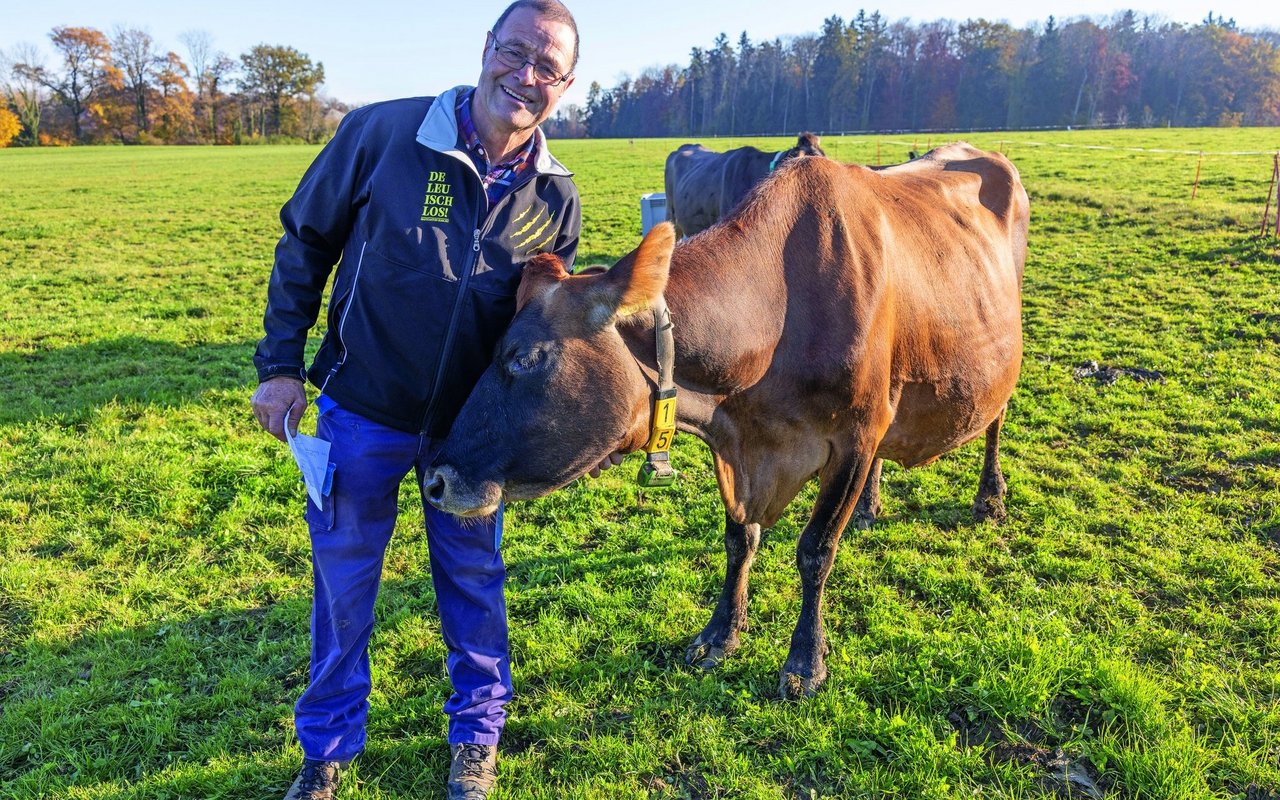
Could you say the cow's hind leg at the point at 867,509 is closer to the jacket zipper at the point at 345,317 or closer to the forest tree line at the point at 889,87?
the jacket zipper at the point at 345,317

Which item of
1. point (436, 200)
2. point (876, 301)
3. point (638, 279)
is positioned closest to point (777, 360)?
point (876, 301)

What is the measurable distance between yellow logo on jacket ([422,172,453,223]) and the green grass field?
7.20 feet

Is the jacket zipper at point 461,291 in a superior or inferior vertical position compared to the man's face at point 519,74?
inferior

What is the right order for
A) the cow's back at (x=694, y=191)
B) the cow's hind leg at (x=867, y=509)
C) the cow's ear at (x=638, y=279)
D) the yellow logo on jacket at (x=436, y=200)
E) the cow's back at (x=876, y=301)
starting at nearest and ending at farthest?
1. the cow's ear at (x=638, y=279)
2. the yellow logo on jacket at (x=436, y=200)
3. the cow's back at (x=876, y=301)
4. the cow's hind leg at (x=867, y=509)
5. the cow's back at (x=694, y=191)

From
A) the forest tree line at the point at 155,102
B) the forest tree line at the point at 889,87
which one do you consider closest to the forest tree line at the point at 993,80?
the forest tree line at the point at 889,87

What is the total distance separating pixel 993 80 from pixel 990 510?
298ft

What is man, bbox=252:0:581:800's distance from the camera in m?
2.54

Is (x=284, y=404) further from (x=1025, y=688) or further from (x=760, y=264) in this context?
(x=1025, y=688)

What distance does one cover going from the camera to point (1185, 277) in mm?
10969

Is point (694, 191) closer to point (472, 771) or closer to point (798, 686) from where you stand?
point (798, 686)

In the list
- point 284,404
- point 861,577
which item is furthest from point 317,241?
point 861,577

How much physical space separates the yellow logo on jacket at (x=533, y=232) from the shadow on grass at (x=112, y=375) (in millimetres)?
6005

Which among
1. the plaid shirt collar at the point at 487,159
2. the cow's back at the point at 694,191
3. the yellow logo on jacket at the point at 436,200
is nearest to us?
the yellow logo on jacket at the point at 436,200

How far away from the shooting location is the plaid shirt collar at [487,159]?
2652 millimetres
